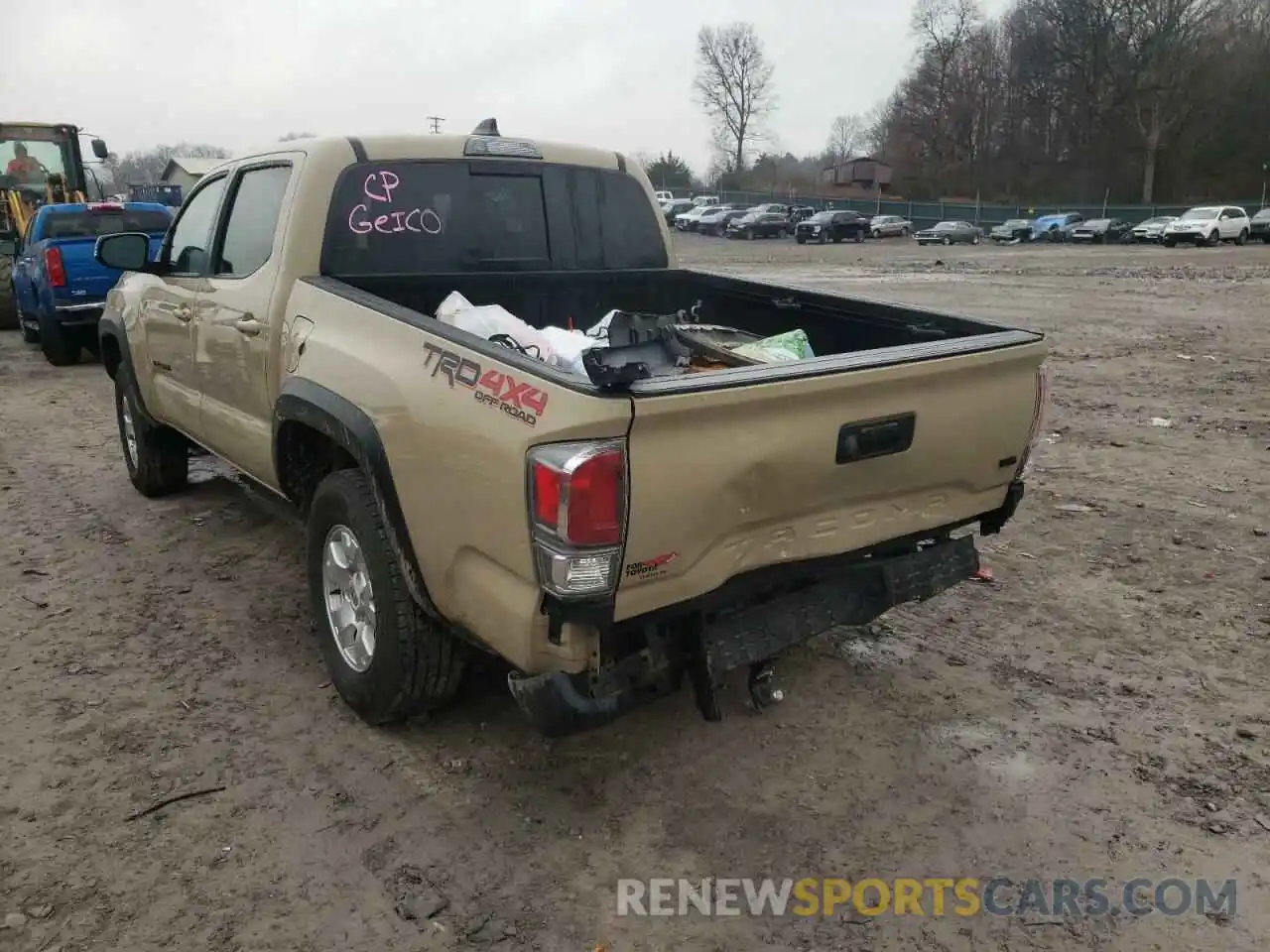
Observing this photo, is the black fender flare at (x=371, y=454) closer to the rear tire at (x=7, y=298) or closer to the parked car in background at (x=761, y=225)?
the rear tire at (x=7, y=298)

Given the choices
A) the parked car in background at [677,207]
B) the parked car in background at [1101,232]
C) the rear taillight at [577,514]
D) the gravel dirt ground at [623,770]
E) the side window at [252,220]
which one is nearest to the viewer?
the rear taillight at [577,514]

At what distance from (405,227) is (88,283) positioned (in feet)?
30.1

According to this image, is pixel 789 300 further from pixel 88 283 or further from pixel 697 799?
pixel 88 283

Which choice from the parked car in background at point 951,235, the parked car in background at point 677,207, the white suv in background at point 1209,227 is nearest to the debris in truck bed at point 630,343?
the white suv in background at point 1209,227

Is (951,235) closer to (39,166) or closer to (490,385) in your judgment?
(39,166)

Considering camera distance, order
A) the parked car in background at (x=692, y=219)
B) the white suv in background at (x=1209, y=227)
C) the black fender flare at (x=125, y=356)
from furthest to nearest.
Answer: the parked car in background at (x=692, y=219) → the white suv in background at (x=1209, y=227) → the black fender flare at (x=125, y=356)

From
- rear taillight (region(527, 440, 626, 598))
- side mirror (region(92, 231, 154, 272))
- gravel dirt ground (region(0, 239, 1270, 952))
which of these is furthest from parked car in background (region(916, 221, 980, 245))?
rear taillight (region(527, 440, 626, 598))

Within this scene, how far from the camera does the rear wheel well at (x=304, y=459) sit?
380cm

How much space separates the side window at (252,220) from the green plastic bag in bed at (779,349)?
2017 mm

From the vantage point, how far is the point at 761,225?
50094mm

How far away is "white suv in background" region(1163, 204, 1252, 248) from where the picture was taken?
125 ft

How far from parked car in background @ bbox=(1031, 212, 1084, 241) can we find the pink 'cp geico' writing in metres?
47.6

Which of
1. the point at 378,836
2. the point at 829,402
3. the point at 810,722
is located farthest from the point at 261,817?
the point at 829,402

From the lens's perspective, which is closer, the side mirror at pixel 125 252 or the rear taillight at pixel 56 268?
the side mirror at pixel 125 252
